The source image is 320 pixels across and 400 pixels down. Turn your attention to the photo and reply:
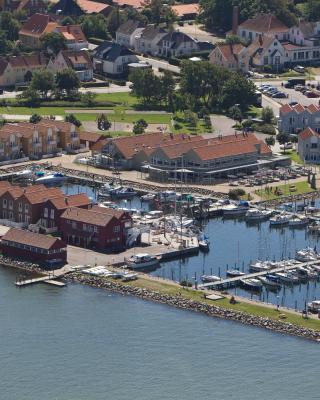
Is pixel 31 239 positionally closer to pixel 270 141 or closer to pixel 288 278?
pixel 288 278

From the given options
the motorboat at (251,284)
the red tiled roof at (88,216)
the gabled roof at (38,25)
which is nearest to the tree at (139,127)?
the red tiled roof at (88,216)

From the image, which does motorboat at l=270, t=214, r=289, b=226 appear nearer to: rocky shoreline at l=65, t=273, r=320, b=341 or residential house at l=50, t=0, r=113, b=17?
rocky shoreline at l=65, t=273, r=320, b=341

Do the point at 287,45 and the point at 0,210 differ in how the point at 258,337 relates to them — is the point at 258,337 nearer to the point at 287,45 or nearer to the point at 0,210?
the point at 0,210

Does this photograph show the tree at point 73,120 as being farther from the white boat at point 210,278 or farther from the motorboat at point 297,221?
the white boat at point 210,278

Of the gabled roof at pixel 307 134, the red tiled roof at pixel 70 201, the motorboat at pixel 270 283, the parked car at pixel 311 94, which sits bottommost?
the parked car at pixel 311 94

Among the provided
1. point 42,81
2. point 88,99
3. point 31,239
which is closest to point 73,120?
point 88,99

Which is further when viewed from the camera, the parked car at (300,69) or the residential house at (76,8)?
the residential house at (76,8)
